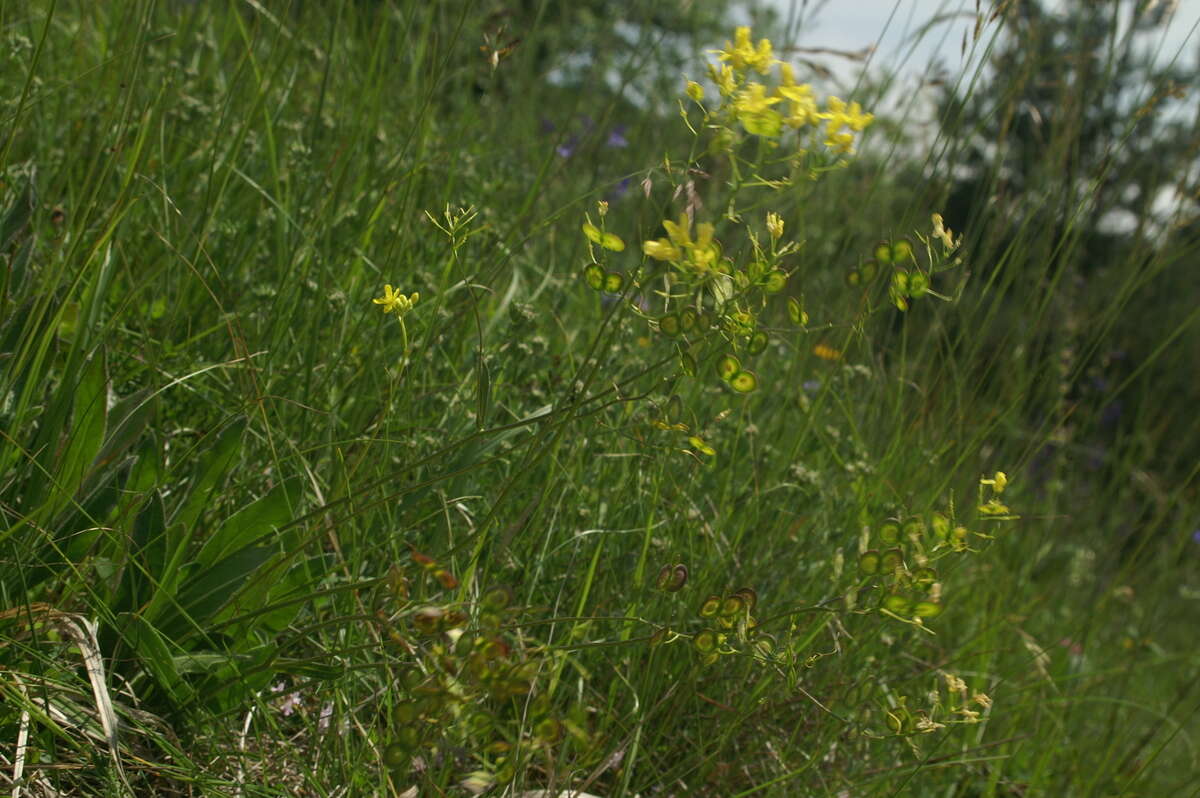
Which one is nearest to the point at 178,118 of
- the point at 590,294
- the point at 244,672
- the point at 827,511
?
the point at 590,294

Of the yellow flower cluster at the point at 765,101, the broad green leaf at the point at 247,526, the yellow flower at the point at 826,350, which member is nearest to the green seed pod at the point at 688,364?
the yellow flower cluster at the point at 765,101

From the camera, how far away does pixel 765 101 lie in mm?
883

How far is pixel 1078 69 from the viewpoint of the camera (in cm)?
198

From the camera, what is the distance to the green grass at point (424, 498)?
1.02 meters

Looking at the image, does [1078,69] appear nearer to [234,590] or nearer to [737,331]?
[737,331]

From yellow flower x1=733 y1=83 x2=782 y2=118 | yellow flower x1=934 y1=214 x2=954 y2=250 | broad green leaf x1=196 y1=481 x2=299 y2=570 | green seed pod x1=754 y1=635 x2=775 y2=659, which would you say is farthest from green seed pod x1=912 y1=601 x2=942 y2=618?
broad green leaf x1=196 y1=481 x2=299 y2=570

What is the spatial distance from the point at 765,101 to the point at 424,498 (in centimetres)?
63

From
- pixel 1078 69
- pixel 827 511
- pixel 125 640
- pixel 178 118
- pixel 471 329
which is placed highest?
pixel 1078 69

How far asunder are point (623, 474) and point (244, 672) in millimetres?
637

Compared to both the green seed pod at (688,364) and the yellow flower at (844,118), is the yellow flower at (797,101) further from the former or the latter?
the green seed pod at (688,364)

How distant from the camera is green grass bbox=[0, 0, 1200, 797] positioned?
1.02 meters

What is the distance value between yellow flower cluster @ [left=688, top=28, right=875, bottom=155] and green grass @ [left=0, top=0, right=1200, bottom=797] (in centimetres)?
4

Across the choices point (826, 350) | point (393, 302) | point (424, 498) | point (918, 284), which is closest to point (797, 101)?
point (918, 284)

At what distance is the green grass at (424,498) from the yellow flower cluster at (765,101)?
0.14 feet
